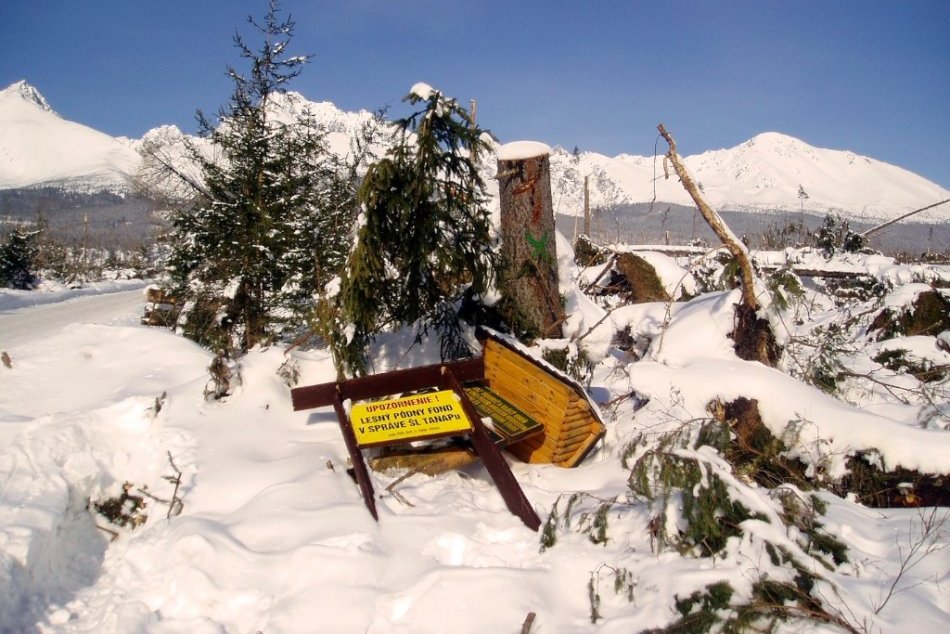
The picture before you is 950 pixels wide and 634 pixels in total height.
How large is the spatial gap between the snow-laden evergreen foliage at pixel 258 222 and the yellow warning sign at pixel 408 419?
2.82 meters

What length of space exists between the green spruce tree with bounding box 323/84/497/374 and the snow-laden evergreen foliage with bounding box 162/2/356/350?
5.95 feet

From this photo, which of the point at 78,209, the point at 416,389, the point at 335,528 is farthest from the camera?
the point at 78,209

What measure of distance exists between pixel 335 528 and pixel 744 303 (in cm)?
381

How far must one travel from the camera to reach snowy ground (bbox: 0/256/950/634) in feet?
8.88

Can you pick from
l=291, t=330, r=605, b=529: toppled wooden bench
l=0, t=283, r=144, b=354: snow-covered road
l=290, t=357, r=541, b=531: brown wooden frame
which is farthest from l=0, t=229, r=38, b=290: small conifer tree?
l=291, t=330, r=605, b=529: toppled wooden bench

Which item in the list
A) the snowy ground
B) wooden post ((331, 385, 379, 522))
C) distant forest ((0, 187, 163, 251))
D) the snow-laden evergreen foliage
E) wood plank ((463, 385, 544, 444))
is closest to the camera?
the snowy ground

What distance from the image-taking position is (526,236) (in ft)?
18.1

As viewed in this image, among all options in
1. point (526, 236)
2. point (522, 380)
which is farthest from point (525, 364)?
point (526, 236)

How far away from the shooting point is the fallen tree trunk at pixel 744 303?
16.3 feet

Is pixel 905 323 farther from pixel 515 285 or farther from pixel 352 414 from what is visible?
pixel 352 414

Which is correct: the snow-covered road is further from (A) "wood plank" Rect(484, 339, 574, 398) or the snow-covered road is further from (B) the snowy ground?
(A) "wood plank" Rect(484, 339, 574, 398)

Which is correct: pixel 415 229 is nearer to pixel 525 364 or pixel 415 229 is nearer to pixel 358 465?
pixel 525 364

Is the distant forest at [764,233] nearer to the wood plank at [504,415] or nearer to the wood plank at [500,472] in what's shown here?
the wood plank at [504,415]

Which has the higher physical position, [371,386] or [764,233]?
[764,233]
